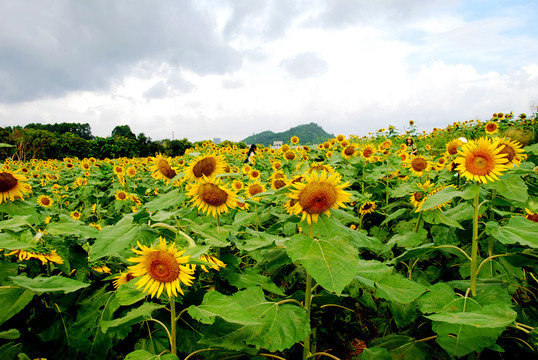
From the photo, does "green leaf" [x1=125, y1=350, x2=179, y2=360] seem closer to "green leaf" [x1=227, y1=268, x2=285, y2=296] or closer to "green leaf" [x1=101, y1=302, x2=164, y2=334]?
"green leaf" [x1=101, y1=302, x2=164, y2=334]

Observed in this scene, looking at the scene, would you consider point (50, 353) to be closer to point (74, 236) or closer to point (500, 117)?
point (74, 236)

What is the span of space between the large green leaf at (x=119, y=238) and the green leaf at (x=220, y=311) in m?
0.46

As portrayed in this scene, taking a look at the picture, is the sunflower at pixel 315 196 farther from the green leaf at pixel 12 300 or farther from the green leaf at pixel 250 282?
the green leaf at pixel 12 300

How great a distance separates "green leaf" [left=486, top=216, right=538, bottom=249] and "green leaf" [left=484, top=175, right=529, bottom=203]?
0.43ft

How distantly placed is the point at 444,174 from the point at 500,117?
39.4ft

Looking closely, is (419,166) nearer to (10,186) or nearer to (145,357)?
(145,357)

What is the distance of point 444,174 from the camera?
286 cm

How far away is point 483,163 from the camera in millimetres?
1763

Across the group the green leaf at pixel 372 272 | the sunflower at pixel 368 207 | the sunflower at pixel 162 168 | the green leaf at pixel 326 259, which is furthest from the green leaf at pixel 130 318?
the sunflower at pixel 368 207

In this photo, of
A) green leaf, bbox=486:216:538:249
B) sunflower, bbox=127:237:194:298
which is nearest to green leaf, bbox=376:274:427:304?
green leaf, bbox=486:216:538:249

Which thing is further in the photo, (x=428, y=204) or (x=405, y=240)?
(x=405, y=240)

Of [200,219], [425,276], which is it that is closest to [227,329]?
[200,219]

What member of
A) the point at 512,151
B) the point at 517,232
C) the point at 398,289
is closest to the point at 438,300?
the point at 398,289

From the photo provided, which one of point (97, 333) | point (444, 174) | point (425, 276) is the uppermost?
point (444, 174)
